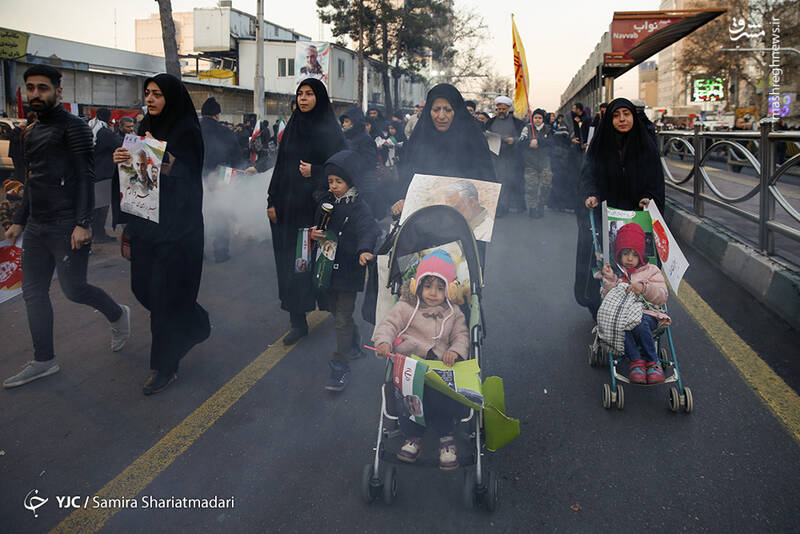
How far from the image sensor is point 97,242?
27.9 feet

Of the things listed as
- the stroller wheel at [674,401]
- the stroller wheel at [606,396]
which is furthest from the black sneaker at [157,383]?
the stroller wheel at [674,401]

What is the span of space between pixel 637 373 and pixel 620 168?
164 centimetres

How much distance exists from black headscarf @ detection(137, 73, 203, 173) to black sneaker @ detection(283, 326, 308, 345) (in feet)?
4.83

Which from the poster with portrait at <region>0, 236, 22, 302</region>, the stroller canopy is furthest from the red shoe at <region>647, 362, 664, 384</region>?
the poster with portrait at <region>0, 236, 22, 302</region>

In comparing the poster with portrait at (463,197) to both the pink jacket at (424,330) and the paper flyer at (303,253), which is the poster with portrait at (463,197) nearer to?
the pink jacket at (424,330)

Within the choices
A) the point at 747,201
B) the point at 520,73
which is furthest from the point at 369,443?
the point at 520,73

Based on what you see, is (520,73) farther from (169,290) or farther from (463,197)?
(169,290)

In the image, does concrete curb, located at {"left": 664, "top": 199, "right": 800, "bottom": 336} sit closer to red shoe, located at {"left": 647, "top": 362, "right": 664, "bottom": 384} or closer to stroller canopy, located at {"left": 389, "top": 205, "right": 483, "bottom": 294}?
red shoe, located at {"left": 647, "top": 362, "right": 664, "bottom": 384}

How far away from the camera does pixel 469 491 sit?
2531 mm

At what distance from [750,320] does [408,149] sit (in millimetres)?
3141

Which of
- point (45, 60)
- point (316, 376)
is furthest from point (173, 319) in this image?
point (45, 60)

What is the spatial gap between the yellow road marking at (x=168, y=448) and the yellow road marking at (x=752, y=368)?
313 cm

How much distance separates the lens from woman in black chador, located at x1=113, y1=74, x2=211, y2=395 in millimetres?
3807

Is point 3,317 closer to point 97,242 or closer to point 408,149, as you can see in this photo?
point 97,242
